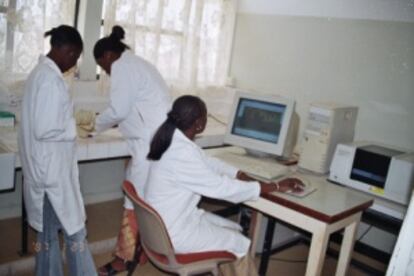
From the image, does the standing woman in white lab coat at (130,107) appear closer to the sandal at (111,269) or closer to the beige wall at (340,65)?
the sandal at (111,269)

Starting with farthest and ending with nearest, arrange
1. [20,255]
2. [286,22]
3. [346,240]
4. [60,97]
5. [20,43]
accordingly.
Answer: [286,22] → [20,43] → [20,255] → [346,240] → [60,97]

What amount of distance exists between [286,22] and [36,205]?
8.28 feet

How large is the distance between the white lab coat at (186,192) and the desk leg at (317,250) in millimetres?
377

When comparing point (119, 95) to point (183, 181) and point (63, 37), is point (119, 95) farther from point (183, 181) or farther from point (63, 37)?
point (183, 181)

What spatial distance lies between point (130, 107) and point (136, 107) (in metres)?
0.05

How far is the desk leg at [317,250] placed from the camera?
6.48ft

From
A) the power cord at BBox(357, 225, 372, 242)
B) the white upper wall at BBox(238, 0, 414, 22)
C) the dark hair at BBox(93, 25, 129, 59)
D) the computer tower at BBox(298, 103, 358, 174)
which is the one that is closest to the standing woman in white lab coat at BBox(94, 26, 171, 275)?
the dark hair at BBox(93, 25, 129, 59)

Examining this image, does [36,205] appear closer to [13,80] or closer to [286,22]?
[13,80]

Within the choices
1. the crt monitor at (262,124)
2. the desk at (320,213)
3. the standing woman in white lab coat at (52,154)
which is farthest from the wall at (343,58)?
the standing woman in white lab coat at (52,154)

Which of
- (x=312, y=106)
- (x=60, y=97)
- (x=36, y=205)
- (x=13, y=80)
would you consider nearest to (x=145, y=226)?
(x=36, y=205)

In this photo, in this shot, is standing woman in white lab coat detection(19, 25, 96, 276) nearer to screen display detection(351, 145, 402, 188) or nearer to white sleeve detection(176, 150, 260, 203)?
white sleeve detection(176, 150, 260, 203)

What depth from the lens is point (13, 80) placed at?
110 inches

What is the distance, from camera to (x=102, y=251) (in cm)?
284

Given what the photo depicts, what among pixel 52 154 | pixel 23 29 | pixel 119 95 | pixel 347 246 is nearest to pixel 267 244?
pixel 347 246
